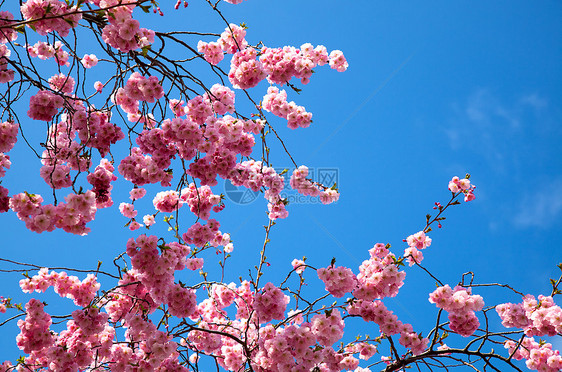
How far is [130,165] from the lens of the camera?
3.51 metres

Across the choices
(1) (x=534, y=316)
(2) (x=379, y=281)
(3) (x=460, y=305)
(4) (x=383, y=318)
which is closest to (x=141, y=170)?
(2) (x=379, y=281)

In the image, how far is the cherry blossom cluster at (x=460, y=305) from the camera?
11.5ft

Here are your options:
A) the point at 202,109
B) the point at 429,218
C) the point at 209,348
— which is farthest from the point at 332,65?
the point at 209,348

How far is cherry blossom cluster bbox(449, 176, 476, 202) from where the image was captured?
4.83m

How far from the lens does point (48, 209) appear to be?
2.90 meters

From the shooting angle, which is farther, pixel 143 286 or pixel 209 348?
pixel 209 348

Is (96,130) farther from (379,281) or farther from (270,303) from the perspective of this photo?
(379,281)

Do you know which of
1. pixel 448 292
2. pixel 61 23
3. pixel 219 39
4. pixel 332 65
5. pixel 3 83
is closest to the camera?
pixel 61 23

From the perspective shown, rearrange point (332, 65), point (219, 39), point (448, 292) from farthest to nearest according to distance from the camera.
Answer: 1. point (332, 65)
2. point (219, 39)
3. point (448, 292)

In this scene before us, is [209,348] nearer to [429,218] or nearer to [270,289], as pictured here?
[270,289]

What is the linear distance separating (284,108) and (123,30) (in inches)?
68.7

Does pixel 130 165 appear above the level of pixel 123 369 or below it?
above

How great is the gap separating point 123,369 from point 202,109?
2608 mm

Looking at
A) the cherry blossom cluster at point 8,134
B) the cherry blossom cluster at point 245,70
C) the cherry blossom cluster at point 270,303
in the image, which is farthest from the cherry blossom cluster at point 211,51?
the cherry blossom cluster at point 270,303
